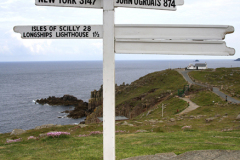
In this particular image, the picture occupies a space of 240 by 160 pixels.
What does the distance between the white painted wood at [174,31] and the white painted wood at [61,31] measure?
443mm

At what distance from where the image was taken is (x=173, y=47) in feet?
13.9

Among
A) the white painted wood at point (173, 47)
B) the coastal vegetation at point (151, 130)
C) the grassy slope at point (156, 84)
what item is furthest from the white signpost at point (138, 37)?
the grassy slope at point (156, 84)

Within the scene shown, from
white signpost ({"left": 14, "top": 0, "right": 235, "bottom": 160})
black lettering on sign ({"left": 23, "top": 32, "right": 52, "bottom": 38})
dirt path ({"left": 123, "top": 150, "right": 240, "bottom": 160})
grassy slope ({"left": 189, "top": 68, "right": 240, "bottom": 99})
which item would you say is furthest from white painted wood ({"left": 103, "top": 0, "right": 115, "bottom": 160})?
grassy slope ({"left": 189, "top": 68, "right": 240, "bottom": 99})

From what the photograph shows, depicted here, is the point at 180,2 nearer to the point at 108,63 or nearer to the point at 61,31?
the point at 108,63

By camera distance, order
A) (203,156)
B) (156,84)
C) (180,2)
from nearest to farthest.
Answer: (180,2), (203,156), (156,84)

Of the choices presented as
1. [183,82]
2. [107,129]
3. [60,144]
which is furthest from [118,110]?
[107,129]

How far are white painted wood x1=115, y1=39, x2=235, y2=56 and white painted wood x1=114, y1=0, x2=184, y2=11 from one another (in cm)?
63

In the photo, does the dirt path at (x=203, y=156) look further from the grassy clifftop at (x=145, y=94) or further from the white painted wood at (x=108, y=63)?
the grassy clifftop at (x=145, y=94)

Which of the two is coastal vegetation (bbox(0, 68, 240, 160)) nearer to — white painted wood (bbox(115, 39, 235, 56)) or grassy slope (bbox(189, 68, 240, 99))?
grassy slope (bbox(189, 68, 240, 99))

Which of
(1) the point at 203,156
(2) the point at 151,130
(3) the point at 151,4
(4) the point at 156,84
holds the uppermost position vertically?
(3) the point at 151,4

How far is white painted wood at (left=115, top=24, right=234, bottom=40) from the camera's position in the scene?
4.19 metres

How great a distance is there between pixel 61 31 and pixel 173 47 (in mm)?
2169

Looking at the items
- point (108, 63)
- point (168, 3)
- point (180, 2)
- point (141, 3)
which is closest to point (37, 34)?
point (108, 63)

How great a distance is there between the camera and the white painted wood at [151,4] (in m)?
4.18
